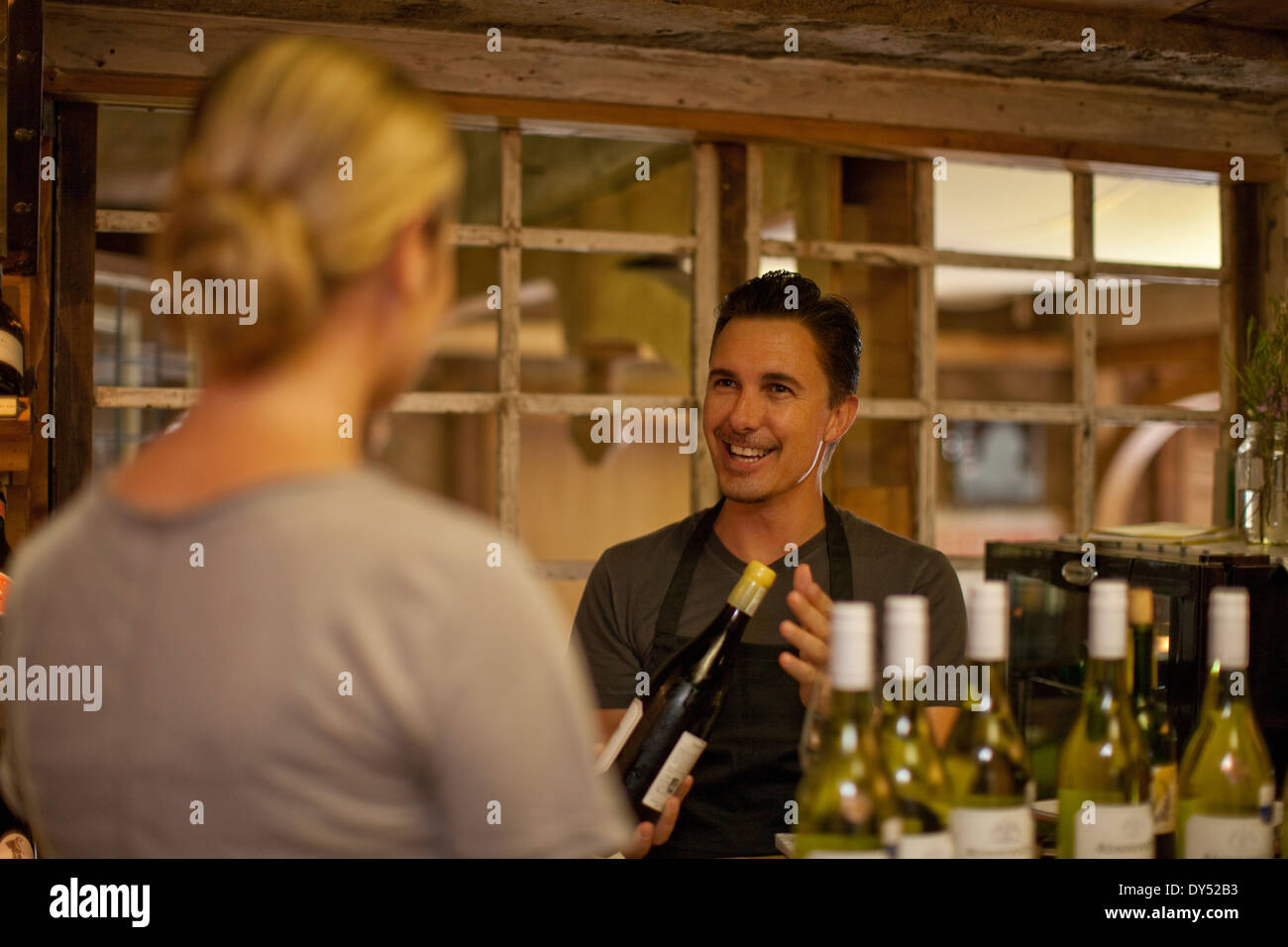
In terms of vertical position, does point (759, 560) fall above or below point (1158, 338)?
below

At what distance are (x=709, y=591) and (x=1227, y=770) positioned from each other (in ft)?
2.69

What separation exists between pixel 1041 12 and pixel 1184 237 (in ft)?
3.54

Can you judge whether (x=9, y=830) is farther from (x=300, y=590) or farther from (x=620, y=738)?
(x=300, y=590)

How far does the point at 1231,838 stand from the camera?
100 centimetres

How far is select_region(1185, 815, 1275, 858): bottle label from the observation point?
3.28ft

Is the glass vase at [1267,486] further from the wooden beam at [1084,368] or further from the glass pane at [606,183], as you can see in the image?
the glass pane at [606,183]

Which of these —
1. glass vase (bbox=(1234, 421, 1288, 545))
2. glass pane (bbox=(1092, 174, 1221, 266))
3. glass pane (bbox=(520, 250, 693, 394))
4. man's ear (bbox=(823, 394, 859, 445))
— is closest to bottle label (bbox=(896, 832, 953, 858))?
man's ear (bbox=(823, 394, 859, 445))

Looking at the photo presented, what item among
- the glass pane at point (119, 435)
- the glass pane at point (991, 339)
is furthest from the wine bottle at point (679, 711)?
the glass pane at point (991, 339)

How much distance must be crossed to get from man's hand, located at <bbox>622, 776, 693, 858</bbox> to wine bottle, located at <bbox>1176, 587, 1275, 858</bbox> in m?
0.50

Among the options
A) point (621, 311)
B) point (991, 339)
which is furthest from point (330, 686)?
point (991, 339)

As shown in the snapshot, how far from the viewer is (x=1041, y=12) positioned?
7.29 feet

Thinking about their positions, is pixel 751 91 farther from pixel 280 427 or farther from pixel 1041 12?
pixel 280 427

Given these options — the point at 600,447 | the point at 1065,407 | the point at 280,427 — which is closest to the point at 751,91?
the point at 1065,407

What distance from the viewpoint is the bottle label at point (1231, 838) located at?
999 mm
